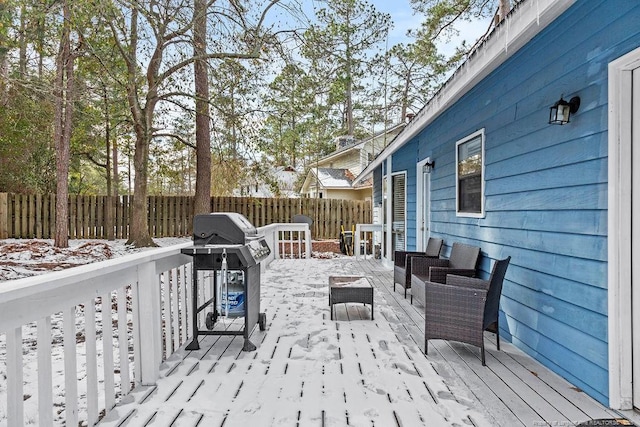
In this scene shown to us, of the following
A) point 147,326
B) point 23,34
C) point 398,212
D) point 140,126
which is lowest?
point 147,326

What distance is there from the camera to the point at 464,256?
169 inches

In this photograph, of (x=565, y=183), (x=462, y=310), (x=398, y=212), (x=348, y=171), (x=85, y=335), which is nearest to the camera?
(x=85, y=335)

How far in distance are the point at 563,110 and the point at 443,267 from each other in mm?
2213

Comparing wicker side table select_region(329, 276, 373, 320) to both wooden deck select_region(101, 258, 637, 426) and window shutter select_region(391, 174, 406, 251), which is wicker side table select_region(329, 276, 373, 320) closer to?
wooden deck select_region(101, 258, 637, 426)

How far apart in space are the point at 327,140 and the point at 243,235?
21996mm

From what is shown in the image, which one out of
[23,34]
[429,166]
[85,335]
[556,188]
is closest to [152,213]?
[23,34]

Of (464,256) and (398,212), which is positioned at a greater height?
(398,212)

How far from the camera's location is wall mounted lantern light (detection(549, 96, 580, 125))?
8.34 ft

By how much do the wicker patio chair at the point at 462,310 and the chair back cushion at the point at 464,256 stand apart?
3.20 feet

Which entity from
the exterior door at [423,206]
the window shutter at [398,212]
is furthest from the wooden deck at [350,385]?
the window shutter at [398,212]

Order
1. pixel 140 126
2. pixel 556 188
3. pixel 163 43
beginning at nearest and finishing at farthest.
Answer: pixel 556 188 < pixel 163 43 < pixel 140 126

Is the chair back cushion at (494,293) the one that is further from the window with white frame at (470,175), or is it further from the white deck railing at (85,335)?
the white deck railing at (85,335)

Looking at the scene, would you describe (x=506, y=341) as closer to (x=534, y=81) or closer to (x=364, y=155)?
(x=534, y=81)

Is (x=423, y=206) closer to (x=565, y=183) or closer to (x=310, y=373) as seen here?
(x=565, y=183)
